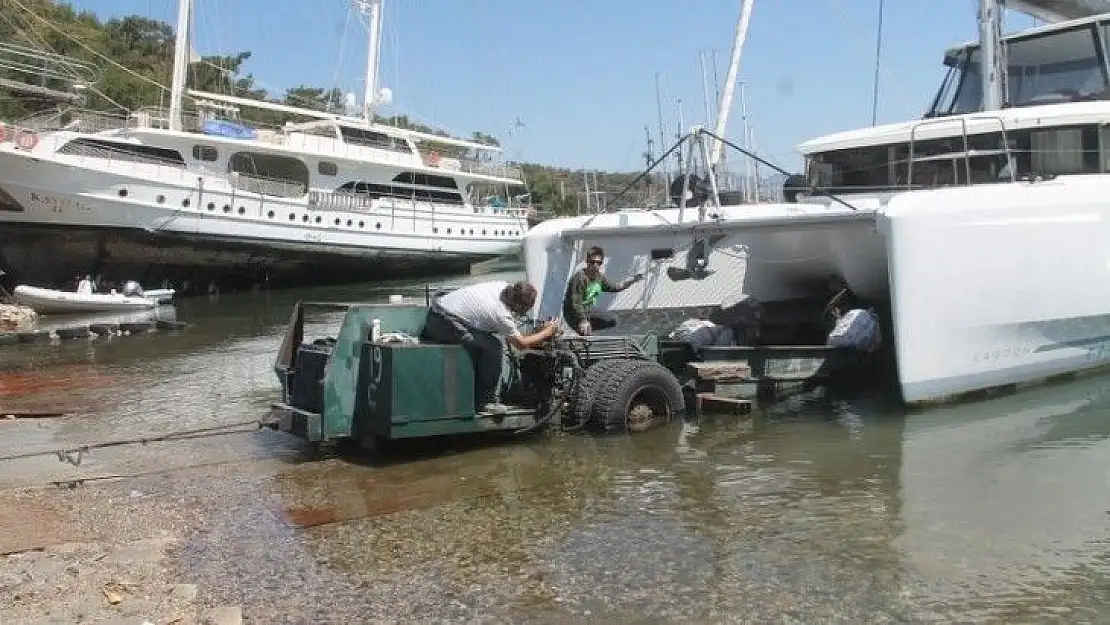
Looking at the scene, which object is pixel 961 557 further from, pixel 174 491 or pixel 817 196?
pixel 817 196

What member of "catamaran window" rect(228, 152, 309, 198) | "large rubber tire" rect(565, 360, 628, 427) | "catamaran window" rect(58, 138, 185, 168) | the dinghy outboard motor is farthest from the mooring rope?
"catamaran window" rect(228, 152, 309, 198)

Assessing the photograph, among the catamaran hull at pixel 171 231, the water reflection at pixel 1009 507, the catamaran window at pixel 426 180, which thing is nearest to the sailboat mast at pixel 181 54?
the catamaran hull at pixel 171 231

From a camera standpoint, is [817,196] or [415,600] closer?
[415,600]

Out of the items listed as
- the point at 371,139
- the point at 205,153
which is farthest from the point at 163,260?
the point at 371,139

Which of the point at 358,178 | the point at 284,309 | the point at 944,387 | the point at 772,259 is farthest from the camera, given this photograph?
the point at 358,178

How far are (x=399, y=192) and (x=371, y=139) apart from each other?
234 centimetres

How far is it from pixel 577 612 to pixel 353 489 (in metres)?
2.50

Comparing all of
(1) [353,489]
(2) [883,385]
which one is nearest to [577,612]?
(1) [353,489]

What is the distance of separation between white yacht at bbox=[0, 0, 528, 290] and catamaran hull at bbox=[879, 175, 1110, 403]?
23.4 meters

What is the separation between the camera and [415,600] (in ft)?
14.1

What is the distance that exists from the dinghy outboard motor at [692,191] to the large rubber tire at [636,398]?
2.28 metres

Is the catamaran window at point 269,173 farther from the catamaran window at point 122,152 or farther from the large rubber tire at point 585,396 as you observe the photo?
the large rubber tire at point 585,396

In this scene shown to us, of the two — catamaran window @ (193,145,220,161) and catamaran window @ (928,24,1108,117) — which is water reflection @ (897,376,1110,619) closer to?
catamaran window @ (928,24,1108,117)

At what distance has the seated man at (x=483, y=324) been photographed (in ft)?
23.4
